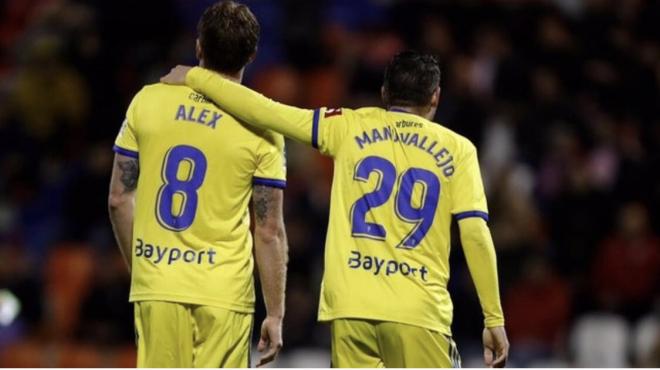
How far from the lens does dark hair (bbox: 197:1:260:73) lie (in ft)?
22.0

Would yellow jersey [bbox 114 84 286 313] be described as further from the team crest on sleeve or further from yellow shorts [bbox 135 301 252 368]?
the team crest on sleeve

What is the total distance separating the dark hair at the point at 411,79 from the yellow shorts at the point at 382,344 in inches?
37.6

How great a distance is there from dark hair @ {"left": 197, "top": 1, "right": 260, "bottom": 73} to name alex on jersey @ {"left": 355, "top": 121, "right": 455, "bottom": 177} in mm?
599

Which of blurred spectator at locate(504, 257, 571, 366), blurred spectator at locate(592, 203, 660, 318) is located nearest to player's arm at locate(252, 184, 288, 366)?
blurred spectator at locate(504, 257, 571, 366)

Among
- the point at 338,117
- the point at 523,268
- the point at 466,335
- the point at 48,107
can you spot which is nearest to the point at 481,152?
the point at 523,268

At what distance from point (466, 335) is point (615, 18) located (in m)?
4.25

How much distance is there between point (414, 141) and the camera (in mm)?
6801

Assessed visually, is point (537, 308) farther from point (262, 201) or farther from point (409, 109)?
point (262, 201)

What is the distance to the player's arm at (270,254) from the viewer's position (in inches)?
268

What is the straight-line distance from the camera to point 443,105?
42.0 ft

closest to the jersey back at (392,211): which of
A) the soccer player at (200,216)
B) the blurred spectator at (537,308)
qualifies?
the soccer player at (200,216)

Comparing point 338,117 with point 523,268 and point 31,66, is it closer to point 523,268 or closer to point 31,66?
point 523,268

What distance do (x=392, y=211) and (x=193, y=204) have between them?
2.69ft

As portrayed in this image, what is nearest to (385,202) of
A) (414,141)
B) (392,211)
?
(392,211)
